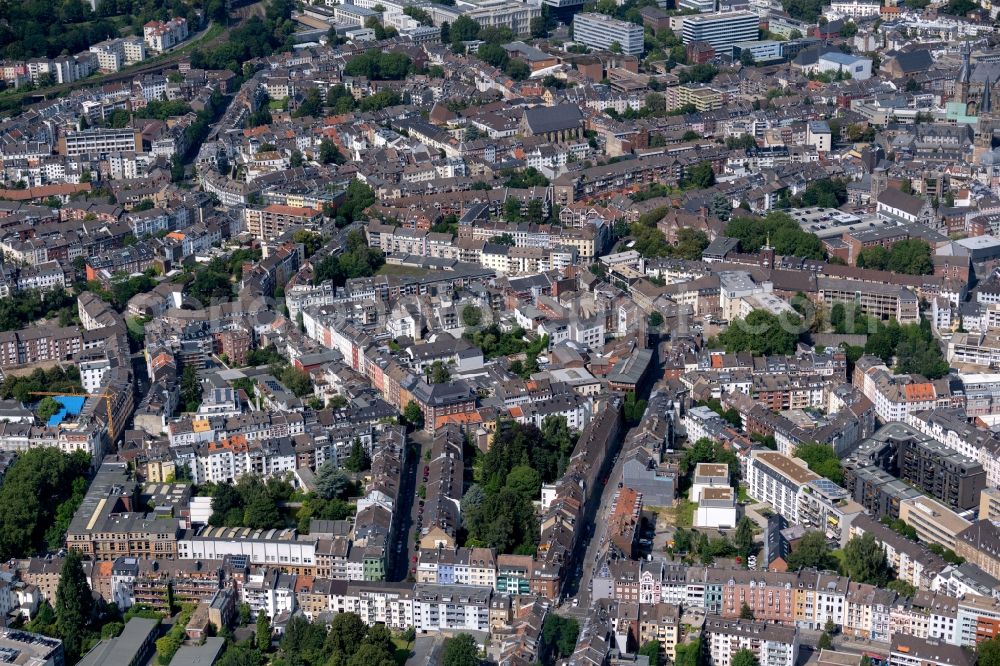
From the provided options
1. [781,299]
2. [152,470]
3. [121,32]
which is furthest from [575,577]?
[121,32]

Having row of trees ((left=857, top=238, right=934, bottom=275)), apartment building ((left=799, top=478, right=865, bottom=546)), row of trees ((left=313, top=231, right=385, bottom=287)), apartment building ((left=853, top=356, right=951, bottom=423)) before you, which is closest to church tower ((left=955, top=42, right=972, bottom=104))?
row of trees ((left=857, top=238, right=934, bottom=275))

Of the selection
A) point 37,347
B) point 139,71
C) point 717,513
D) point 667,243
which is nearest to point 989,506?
point 717,513

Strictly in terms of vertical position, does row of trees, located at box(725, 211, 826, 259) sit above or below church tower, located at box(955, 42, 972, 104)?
below

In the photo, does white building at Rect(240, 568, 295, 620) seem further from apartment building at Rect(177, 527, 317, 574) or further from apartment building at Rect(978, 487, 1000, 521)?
apartment building at Rect(978, 487, 1000, 521)

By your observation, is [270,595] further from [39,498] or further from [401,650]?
[39,498]

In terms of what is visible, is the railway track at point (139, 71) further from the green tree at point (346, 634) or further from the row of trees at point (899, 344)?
the green tree at point (346, 634)

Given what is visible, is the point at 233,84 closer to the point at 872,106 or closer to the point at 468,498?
the point at 872,106
